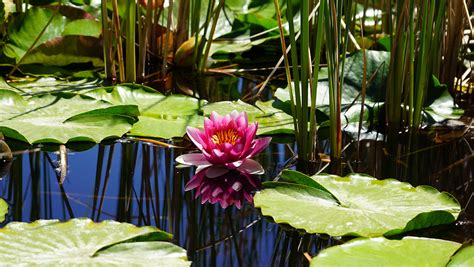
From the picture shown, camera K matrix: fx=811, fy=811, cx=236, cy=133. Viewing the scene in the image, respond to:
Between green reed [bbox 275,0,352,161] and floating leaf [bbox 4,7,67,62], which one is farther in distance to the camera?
floating leaf [bbox 4,7,67,62]

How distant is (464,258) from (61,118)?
4.04 feet

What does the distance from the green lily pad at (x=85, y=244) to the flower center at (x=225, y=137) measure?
1.51 ft

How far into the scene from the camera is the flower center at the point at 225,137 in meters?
1.96

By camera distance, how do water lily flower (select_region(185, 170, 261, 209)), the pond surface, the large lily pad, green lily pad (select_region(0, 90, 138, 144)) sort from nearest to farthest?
the pond surface, water lily flower (select_region(185, 170, 261, 209)), green lily pad (select_region(0, 90, 138, 144)), the large lily pad

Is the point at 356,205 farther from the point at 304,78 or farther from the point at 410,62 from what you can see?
the point at 410,62

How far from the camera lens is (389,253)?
4.78 ft

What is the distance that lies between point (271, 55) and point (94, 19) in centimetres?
74

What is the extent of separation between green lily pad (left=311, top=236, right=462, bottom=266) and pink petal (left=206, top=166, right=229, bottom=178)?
52cm

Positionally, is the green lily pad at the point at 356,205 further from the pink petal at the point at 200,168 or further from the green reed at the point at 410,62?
the green reed at the point at 410,62

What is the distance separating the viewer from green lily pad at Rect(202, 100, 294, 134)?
224 cm

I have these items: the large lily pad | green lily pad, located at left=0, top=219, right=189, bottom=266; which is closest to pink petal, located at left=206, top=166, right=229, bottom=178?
green lily pad, located at left=0, top=219, right=189, bottom=266

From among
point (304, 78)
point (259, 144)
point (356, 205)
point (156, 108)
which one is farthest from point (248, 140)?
point (156, 108)

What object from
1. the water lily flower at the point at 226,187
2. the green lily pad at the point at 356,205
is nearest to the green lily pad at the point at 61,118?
the water lily flower at the point at 226,187

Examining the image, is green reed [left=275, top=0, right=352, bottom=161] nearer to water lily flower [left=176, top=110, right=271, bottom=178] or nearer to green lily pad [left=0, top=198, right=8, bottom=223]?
water lily flower [left=176, top=110, right=271, bottom=178]
